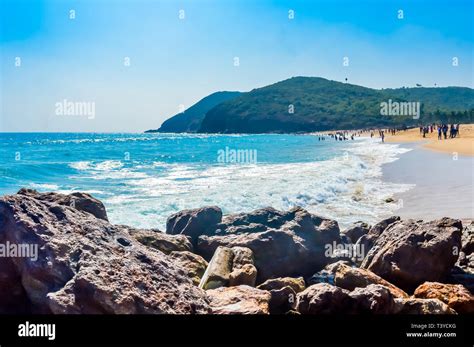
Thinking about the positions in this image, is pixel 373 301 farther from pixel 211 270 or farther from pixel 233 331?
pixel 211 270

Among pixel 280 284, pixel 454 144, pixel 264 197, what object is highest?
pixel 454 144

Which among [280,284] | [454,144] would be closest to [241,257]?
[280,284]

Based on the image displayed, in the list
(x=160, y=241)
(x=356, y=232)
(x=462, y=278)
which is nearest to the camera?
(x=462, y=278)

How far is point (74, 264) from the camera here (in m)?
4.12

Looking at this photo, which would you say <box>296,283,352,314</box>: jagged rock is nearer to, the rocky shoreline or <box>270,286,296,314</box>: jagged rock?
the rocky shoreline

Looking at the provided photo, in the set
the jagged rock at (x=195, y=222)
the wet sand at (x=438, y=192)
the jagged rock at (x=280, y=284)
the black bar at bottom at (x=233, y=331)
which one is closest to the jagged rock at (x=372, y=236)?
the jagged rock at (x=280, y=284)

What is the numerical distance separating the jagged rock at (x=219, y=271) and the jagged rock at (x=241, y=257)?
74mm

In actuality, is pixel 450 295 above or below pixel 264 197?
above

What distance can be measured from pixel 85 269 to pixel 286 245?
4158mm

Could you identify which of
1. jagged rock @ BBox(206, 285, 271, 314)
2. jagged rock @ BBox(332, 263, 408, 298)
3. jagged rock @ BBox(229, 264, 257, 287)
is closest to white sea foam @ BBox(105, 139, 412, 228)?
jagged rock @ BBox(229, 264, 257, 287)

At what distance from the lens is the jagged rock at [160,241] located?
23.4ft

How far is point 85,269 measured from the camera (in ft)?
13.1

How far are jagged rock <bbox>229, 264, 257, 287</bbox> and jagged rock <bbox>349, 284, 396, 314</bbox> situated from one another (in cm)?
188

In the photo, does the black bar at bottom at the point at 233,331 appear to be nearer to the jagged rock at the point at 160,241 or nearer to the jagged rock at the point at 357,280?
the jagged rock at the point at 357,280
